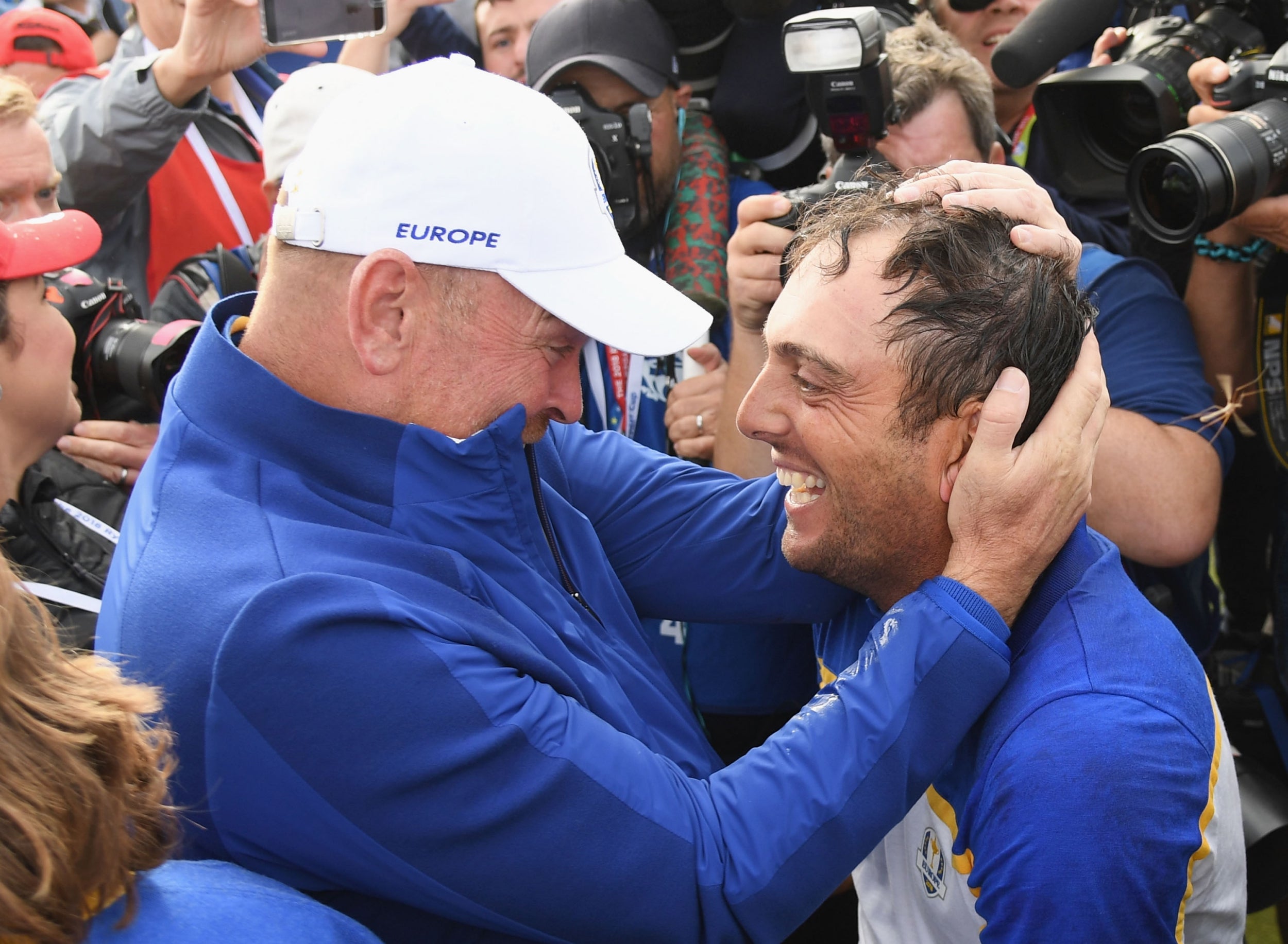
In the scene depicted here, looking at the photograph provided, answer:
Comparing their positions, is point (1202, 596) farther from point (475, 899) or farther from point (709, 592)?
point (475, 899)

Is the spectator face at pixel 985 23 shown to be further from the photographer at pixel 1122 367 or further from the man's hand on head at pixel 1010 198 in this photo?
the man's hand on head at pixel 1010 198

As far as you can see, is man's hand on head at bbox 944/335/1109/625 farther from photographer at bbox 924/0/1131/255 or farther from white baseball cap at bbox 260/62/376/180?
white baseball cap at bbox 260/62/376/180

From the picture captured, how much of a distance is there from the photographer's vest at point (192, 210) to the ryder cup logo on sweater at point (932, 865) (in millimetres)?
2620

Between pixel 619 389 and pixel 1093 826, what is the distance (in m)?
1.66

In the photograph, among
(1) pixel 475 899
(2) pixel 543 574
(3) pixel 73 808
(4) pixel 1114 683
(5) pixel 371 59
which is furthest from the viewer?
(5) pixel 371 59

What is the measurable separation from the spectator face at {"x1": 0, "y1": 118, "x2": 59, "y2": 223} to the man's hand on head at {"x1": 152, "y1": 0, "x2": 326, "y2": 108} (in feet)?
1.24

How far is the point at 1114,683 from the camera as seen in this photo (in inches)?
60.1

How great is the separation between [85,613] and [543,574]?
1.09 meters

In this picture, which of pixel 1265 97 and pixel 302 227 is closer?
pixel 302 227

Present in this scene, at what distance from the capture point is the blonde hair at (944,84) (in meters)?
2.72

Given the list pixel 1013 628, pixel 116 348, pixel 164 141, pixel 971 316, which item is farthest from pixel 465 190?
pixel 164 141

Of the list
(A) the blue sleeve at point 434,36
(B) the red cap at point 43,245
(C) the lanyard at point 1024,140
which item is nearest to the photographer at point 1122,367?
(C) the lanyard at point 1024,140

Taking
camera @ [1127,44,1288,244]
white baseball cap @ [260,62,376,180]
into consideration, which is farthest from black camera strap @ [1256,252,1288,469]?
white baseball cap @ [260,62,376,180]

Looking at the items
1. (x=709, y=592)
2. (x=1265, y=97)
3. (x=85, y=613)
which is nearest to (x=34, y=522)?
(x=85, y=613)
